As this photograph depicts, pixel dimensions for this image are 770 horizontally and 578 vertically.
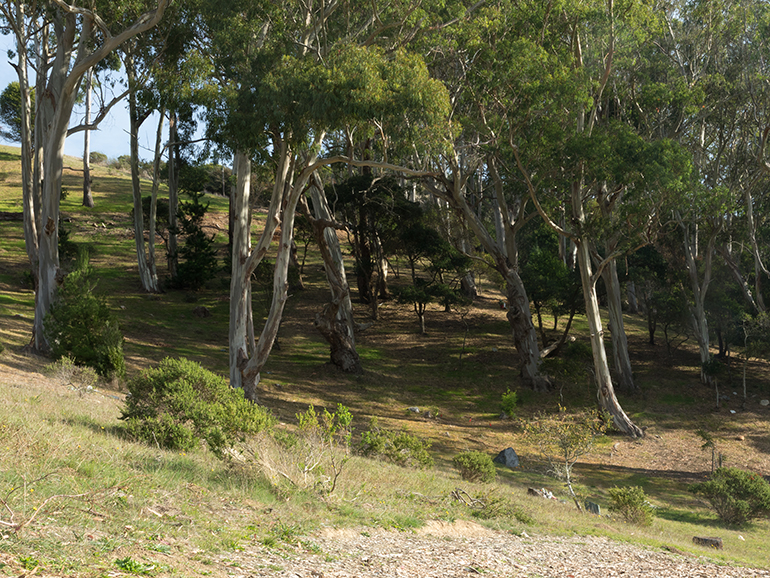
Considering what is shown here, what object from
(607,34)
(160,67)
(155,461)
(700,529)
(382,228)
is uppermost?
(607,34)

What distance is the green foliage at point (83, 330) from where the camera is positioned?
1645cm

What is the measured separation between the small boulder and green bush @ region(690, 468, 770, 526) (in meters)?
4.81

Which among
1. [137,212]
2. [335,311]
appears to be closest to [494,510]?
[335,311]

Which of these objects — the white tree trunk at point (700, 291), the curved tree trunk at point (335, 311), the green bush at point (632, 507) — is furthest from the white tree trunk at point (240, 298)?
the white tree trunk at point (700, 291)

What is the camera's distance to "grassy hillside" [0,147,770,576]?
502 centimetres

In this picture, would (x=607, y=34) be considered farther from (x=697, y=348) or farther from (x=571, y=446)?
(x=697, y=348)

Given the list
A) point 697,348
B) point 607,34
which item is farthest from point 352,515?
point 697,348

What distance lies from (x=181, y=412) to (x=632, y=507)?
9102 millimetres

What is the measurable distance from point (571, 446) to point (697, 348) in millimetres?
22195

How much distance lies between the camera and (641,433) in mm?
21078

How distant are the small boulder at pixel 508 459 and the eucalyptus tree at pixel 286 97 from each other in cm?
737

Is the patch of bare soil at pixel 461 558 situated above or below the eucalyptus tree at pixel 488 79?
below

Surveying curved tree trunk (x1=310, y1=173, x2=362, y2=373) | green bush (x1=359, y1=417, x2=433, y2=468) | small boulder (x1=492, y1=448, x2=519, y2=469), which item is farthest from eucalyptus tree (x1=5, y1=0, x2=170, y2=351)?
small boulder (x1=492, y1=448, x2=519, y2=469)

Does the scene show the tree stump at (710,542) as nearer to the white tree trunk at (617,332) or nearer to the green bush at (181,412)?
the green bush at (181,412)
